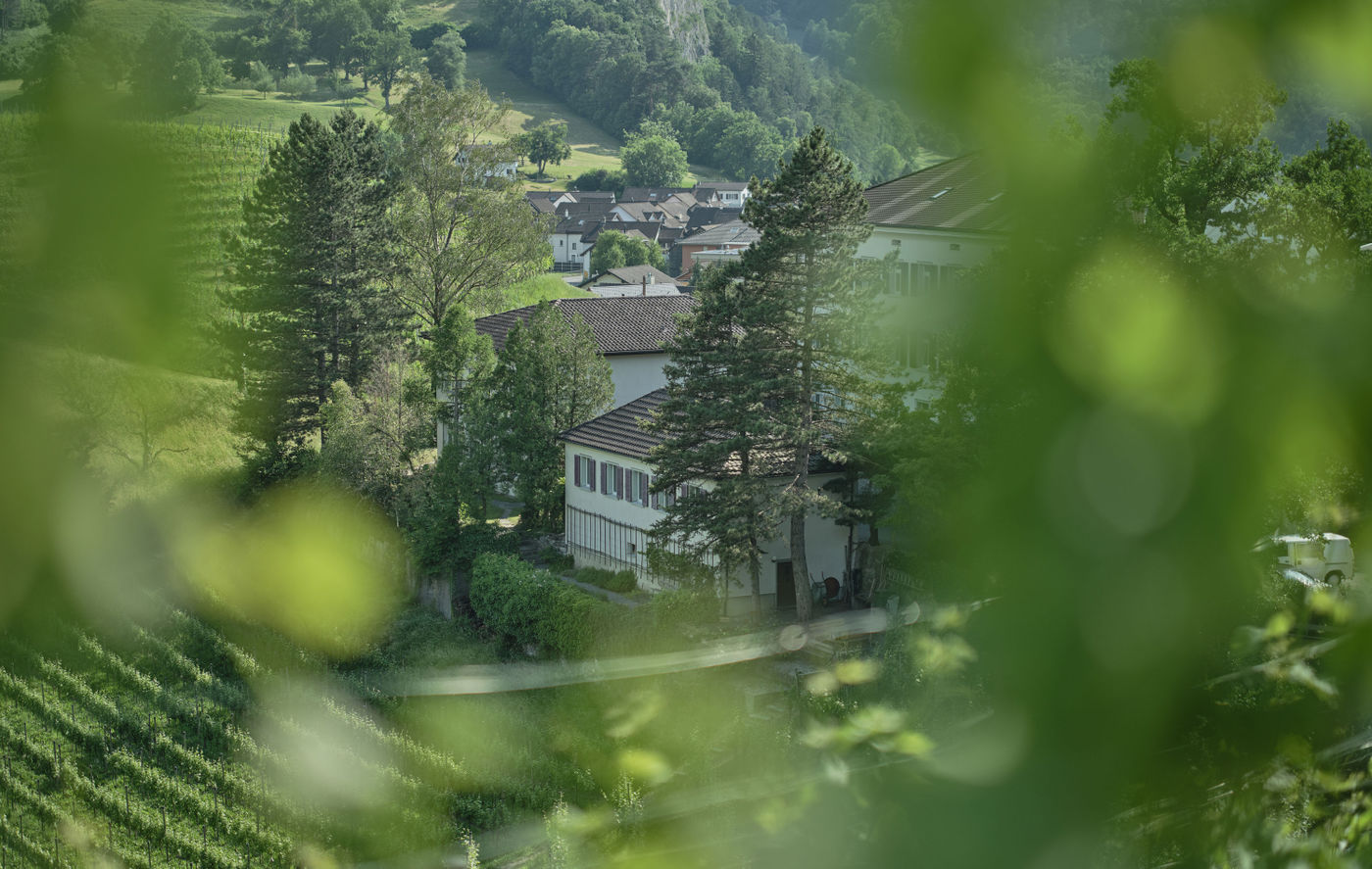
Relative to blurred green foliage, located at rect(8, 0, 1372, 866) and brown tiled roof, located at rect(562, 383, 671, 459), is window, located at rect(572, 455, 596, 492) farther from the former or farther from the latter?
blurred green foliage, located at rect(8, 0, 1372, 866)

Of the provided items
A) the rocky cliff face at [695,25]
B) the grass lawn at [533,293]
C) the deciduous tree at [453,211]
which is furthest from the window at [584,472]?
the grass lawn at [533,293]

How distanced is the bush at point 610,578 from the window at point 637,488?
2.70 feet

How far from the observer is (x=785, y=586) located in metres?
12.4

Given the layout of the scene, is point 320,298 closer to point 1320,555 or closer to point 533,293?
point 533,293

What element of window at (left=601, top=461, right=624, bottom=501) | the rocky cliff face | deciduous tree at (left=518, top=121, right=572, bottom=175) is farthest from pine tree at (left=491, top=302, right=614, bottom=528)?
deciduous tree at (left=518, top=121, right=572, bottom=175)

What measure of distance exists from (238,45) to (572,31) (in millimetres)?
77459

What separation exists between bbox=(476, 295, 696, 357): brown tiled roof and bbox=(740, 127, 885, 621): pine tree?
658 cm

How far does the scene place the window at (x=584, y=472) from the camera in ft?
47.1

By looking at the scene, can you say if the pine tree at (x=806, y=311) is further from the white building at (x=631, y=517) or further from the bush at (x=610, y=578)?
the bush at (x=610, y=578)

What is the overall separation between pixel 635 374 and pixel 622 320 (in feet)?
4.07

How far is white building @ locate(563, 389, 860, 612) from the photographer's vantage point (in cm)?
1224

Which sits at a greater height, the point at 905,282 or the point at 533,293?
the point at 905,282

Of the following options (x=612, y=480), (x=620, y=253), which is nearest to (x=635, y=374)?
(x=612, y=480)

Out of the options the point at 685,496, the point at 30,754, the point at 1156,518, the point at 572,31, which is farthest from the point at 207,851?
the point at 572,31
